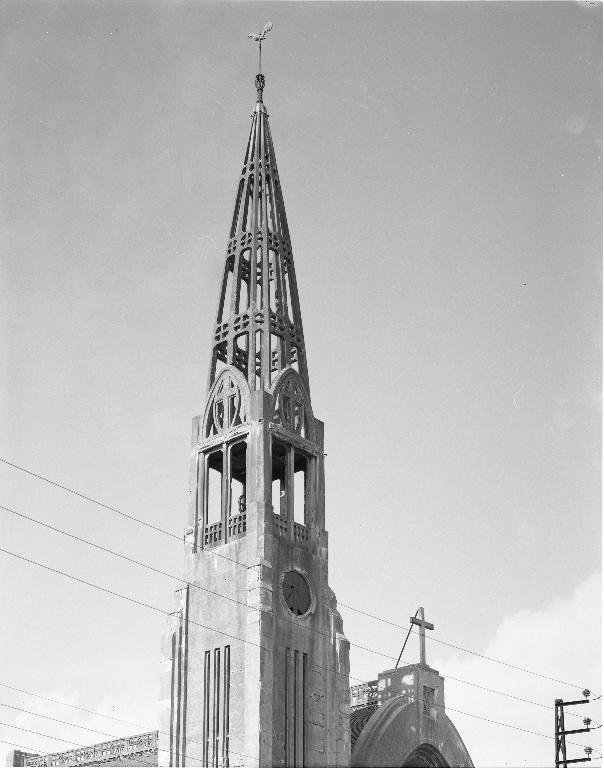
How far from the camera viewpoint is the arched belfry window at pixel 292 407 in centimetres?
6053

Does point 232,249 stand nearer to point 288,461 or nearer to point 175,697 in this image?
point 288,461

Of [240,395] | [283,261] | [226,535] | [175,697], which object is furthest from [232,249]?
[175,697]

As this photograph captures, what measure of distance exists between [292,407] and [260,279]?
6876mm

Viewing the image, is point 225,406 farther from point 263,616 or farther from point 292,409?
point 263,616

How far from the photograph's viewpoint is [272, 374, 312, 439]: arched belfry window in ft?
199

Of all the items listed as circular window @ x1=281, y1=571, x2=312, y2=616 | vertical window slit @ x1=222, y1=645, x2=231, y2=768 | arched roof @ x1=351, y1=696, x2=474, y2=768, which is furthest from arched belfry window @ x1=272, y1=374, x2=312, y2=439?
arched roof @ x1=351, y1=696, x2=474, y2=768

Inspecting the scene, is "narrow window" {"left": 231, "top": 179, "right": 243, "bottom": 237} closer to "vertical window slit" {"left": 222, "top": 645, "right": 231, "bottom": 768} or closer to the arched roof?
"vertical window slit" {"left": 222, "top": 645, "right": 231, "bottom": 768}

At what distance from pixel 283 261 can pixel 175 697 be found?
20.8 m

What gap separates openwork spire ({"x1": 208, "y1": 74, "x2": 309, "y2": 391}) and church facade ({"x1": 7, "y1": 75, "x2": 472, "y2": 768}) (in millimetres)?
94

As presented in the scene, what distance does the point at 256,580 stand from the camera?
→ 183 ft

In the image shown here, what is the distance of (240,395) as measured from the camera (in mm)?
60812

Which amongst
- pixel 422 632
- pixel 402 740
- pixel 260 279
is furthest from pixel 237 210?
pixel 402 740

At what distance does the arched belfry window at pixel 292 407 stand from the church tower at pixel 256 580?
0.07 meters

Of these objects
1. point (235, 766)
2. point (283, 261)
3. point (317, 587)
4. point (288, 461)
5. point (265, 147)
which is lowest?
point (235, 766)
